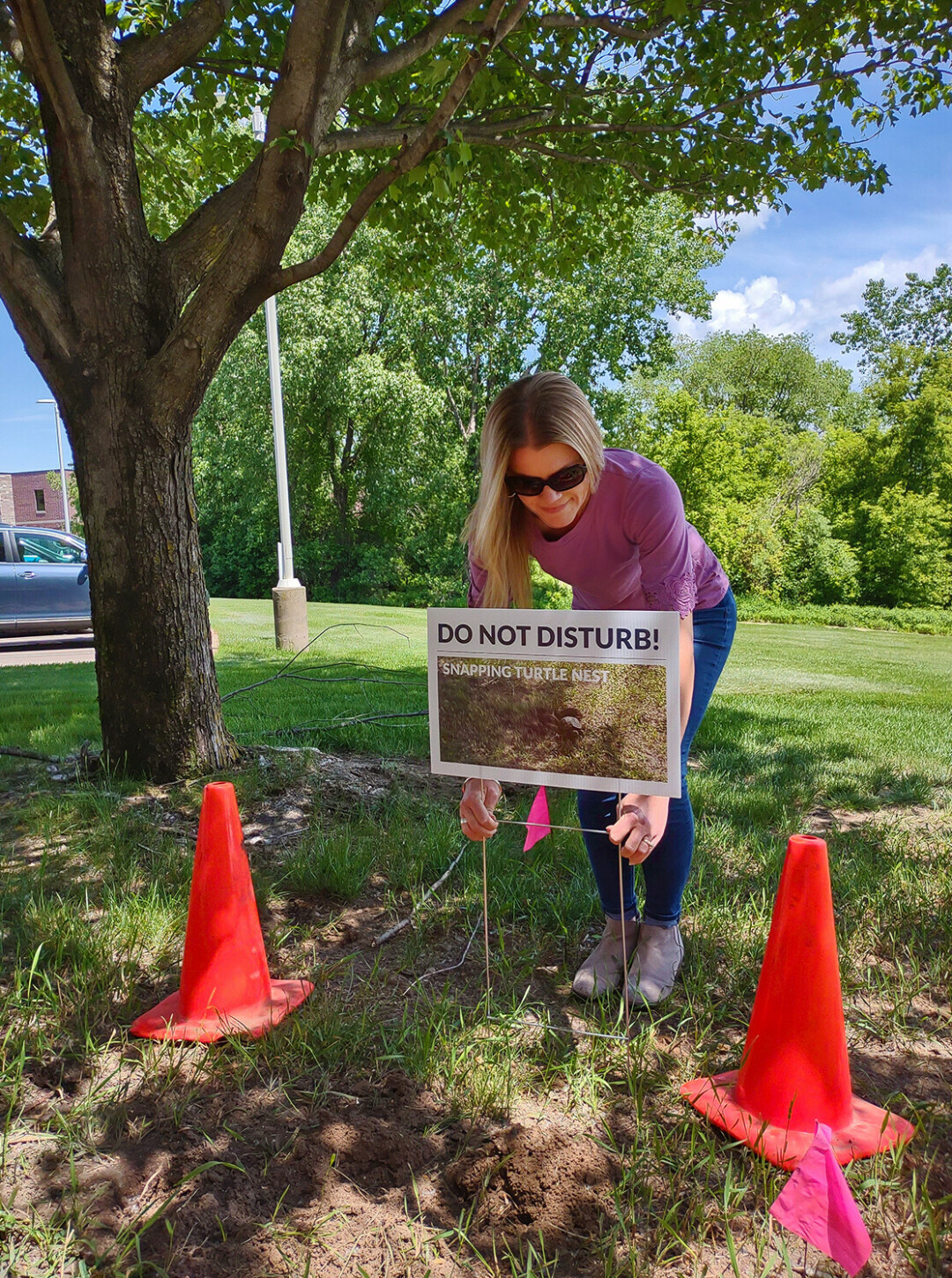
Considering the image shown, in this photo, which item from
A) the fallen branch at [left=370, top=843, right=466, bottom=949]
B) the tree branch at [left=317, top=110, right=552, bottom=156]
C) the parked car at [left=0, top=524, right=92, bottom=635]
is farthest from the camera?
the parked car at [left=0, top=524, right=92, bottom=635]

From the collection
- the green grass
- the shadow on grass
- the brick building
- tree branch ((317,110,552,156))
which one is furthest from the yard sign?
the brick building

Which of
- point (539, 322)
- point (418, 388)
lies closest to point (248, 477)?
point (418, 388)

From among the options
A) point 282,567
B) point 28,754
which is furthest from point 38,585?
Result: point 28,754

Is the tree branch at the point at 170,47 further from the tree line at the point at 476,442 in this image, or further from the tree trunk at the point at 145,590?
the tree line at the point at 476,442

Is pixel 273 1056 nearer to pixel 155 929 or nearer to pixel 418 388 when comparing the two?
pixel 155 929

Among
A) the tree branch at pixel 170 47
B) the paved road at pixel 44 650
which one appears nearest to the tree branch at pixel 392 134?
the tree branch at pixel 170 47

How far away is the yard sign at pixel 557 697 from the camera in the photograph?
2.03m

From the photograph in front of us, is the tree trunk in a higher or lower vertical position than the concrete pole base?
higher

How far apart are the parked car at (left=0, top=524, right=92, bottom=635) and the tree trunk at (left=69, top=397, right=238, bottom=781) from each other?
10.7 metres

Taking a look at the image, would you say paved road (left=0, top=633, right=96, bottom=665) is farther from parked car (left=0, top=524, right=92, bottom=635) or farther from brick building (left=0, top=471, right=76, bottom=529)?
brick building (left=0, top=471, right=76, bottom=529)

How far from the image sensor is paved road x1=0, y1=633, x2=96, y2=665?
1262 cm

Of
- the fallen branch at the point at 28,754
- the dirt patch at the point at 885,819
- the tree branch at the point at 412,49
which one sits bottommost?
the dirt patch at the point at 885,819

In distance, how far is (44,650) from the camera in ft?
46.5

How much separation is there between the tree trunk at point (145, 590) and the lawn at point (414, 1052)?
0.94 ft
